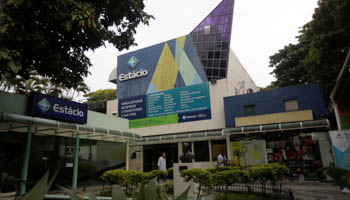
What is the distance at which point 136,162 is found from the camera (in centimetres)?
2192

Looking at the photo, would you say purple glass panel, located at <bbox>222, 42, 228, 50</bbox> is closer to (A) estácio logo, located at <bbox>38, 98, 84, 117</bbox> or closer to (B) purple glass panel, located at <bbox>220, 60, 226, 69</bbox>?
(B) purple glass panel, located at <bbox>220, 60, 226, 69</bbox>

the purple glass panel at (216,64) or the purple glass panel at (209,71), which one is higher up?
the purple glass panel at (216,64)

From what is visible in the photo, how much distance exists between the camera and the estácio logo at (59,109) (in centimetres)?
967

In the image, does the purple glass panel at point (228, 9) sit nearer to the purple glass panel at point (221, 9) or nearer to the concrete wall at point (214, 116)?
the purple glass panel at point (221, 9)

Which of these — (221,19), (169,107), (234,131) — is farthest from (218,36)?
(234,131)

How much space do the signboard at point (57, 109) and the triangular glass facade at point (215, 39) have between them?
1259 cm

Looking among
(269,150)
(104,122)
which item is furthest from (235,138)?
(104,122)

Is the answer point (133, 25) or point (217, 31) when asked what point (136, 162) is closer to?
point (217, 31)

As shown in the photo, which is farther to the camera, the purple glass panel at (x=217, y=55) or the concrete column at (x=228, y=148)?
the purple glass panel at (x=217, y=55)

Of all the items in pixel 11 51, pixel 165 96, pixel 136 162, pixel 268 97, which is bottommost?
pixel 136 162

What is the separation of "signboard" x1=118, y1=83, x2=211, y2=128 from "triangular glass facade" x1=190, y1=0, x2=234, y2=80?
2.17 m

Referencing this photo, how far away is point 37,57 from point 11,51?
51.9 inches

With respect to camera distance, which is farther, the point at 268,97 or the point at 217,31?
the point at 217,31

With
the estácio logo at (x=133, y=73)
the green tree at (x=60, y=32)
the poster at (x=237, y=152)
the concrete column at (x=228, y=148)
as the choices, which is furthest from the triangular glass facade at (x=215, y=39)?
the green tree at (x=60, y=32)
